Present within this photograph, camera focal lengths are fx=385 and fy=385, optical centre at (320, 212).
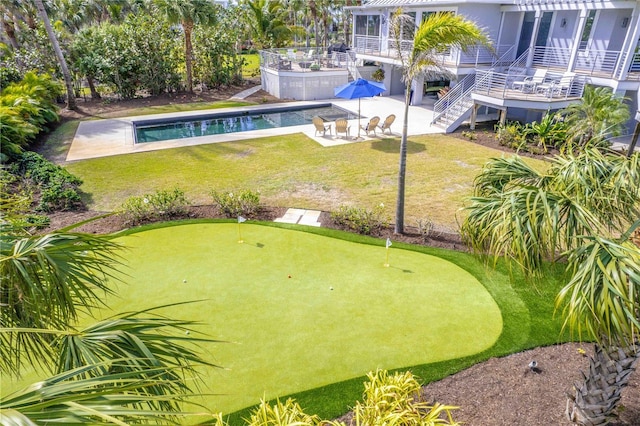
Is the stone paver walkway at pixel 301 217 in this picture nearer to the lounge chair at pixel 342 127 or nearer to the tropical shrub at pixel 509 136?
the lounge chair at pixel 342 127

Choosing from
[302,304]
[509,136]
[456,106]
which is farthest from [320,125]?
[302,304]

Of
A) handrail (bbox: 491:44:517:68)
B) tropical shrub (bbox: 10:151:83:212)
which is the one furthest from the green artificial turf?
handrail (bbox: 491:44:517:68)

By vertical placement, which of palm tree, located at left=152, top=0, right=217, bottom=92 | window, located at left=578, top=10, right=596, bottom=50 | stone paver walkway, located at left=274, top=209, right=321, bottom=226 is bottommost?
stone paver walkway, located at left=274, top=209, right=321, bottom=226

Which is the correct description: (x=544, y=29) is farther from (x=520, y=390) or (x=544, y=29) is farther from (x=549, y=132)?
(x=520, y=390)

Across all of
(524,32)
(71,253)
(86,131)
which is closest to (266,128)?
(86,131)

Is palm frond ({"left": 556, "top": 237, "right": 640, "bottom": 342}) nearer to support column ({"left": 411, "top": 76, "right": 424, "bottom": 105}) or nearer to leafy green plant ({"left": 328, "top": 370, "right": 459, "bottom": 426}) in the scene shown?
leafy green plant ({"left": 328, "top": 370, "right": 459, "bottom": 426})

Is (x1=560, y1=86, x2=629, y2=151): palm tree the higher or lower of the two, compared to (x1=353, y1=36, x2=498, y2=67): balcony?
lower

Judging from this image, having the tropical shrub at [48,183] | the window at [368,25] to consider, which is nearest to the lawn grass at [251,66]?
the window at [368,25]
